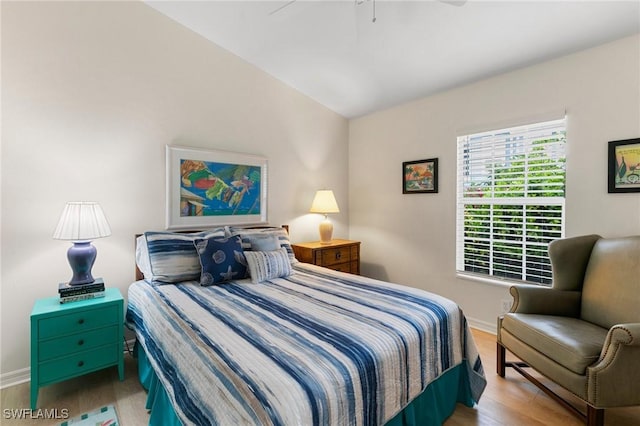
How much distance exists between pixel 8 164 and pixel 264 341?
2208 mm

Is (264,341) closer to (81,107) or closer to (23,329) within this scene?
(23,329)

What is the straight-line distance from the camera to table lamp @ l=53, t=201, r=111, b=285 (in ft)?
6.52

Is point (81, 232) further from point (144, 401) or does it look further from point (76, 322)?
point (144, 401)

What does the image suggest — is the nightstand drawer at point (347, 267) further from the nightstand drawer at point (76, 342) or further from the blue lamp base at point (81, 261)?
the blue lamp base at point (81, 261)

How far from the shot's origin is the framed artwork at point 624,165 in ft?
7.04

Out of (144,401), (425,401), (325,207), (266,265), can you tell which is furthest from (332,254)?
(144,401)

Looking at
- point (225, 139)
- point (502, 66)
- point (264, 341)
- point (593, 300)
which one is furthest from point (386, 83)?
point (264, 341)

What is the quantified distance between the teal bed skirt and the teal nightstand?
1.02 ft

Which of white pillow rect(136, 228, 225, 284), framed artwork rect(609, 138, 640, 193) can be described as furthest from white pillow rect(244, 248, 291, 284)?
framed artwork rect(609, 138, 640, 193)

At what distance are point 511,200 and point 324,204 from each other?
6.26ft

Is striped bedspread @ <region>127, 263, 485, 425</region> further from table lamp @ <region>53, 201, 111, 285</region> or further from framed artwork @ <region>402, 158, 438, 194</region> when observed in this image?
framed artwork @ <region>402, 158, 438, 194</region>

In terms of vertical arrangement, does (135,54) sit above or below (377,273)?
above

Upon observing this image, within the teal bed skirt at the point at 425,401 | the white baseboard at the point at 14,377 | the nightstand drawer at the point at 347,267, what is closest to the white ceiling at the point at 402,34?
the nightstand drawer at the point at 347,267

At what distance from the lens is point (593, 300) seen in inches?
80.4
